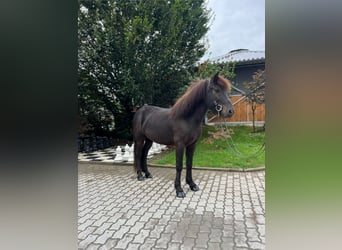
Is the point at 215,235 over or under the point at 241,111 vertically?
under

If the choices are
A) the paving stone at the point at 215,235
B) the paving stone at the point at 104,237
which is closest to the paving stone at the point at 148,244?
the paving stone at the point at 104,237

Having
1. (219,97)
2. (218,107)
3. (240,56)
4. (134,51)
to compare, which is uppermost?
(240,56)

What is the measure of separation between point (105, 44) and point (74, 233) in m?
5.44

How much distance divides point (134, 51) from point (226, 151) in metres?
3.18

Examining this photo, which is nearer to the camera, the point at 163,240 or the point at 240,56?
the point at 163,240

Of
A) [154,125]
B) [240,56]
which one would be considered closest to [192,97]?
[154,125]

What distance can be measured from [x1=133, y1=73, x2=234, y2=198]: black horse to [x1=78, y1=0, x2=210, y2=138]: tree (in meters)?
2.34

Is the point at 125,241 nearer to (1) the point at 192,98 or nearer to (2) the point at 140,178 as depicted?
(1) the point at 192,98

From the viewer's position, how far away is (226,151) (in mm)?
5477

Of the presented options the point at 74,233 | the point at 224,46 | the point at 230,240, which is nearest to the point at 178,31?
the point at 224,46
